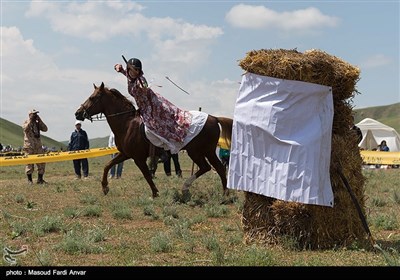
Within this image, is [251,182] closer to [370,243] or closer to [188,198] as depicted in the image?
[370,243]

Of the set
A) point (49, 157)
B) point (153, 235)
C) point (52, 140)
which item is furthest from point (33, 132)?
point (52, 140)

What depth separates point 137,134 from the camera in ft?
39.1

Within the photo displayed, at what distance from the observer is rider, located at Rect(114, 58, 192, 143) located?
36.8ft

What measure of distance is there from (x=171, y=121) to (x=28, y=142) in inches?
284

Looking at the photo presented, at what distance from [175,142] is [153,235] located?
382 centimetres

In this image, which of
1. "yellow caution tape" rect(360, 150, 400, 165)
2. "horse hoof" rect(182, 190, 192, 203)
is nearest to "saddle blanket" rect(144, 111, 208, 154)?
"horse hoof" rect(182, 190, 192, 203)

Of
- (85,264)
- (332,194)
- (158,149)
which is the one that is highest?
(158,149)

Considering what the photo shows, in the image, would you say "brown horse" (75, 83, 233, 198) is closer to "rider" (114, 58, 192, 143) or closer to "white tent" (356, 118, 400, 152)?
"rider" (114, 58, 192, 143)

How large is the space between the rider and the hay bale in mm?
4488

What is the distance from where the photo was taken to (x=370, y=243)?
6852mm

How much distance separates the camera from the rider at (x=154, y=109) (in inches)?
442

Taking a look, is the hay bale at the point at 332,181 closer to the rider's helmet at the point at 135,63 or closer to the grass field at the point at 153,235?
the grass field at the point at 153,235

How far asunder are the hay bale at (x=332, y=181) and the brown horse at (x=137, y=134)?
4.78m
